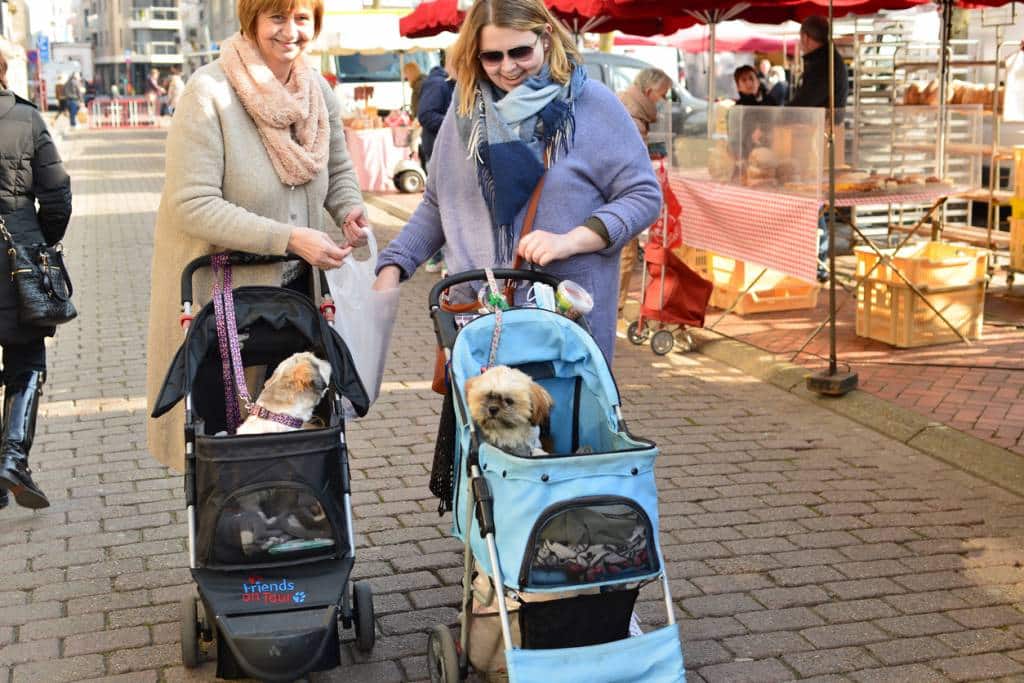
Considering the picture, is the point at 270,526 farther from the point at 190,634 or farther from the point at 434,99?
the point at 434,99

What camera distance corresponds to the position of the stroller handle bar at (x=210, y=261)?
3.85 meters

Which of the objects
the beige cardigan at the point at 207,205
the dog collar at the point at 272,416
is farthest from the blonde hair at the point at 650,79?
the dog collar at the point at 272,416

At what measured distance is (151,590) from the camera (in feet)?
15.0

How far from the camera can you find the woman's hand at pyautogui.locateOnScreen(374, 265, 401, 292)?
3943mm

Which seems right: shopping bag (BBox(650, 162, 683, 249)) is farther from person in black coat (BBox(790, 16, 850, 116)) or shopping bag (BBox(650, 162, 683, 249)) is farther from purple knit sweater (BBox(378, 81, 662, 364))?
purple knit sweater (BBox(378, 81, 662, 364))

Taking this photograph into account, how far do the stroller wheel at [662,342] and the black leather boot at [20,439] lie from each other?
4.30m

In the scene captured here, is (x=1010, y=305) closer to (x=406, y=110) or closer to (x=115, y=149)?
(x=406, y=110)

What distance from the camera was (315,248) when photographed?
3.78 meters

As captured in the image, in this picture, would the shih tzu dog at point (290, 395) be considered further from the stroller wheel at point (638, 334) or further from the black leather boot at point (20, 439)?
the stroller wheel at point (638, 334)

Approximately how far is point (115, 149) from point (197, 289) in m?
32.9

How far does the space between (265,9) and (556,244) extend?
1.20 metres

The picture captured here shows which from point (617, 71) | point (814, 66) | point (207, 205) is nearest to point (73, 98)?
point (617, 71)

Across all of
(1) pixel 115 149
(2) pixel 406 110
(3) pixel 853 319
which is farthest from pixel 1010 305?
(1) pixel 115 149

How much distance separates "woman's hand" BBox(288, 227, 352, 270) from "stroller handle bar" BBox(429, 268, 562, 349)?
0.34 m
